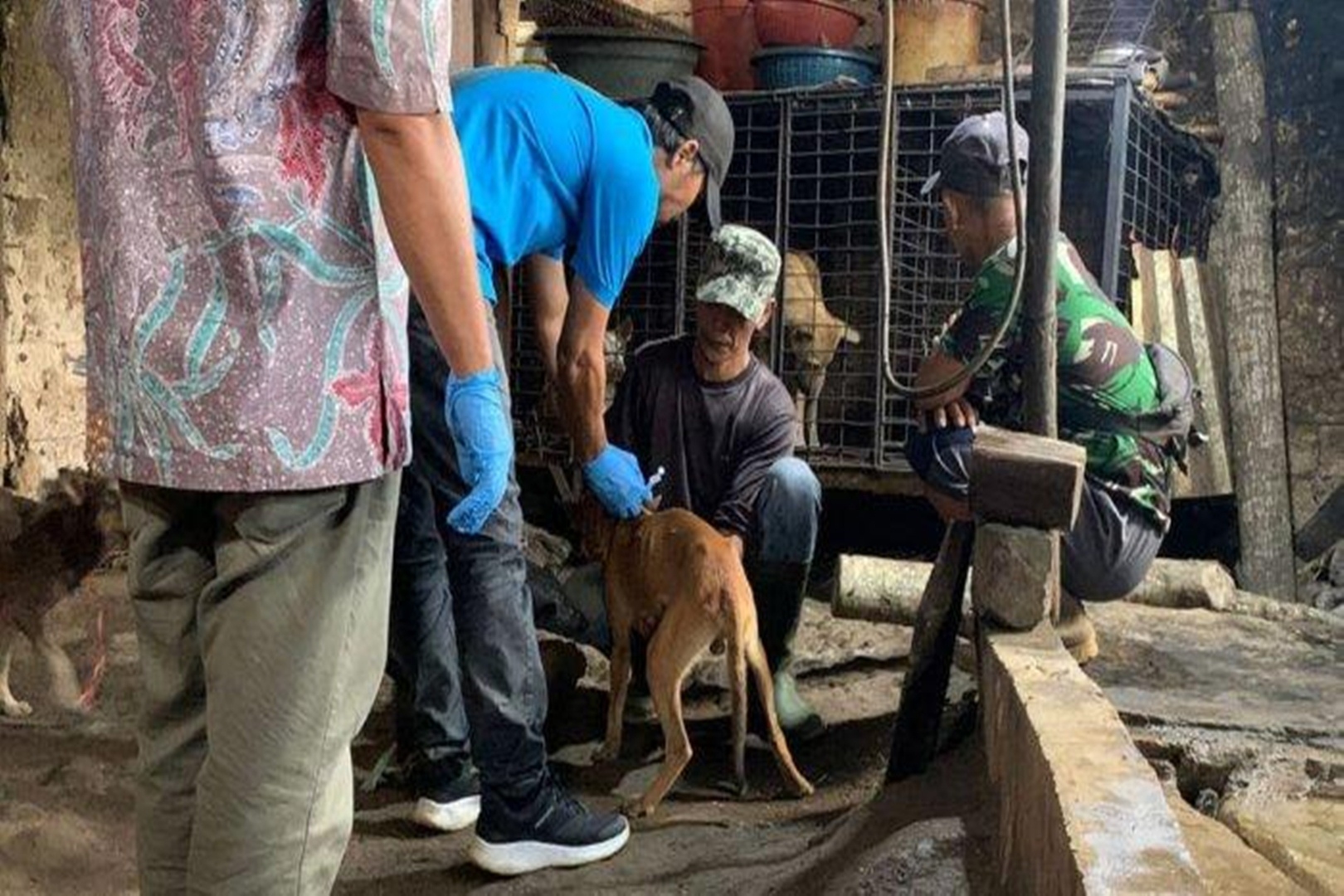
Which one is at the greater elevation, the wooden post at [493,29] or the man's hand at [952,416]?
the wooden post at [493,29]

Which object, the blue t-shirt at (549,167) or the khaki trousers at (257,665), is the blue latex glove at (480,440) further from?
the blue t-shirt at (549,167)

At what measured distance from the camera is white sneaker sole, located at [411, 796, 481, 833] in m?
2.84

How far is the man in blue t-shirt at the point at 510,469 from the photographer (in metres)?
2.50

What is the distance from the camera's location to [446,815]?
9.34 ft

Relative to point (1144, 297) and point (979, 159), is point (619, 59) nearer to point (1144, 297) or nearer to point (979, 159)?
point (1144, 297)

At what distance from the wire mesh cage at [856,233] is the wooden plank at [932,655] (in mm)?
2489

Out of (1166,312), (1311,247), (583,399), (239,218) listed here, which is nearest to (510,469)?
(583,399)

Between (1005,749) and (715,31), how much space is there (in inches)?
182

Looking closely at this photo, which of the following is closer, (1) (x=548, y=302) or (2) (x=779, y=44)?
(1) (x=548, y=302)

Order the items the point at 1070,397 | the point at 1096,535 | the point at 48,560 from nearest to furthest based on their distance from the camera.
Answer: the point at 1096,535
the point at 1070,397
the point at 48,560

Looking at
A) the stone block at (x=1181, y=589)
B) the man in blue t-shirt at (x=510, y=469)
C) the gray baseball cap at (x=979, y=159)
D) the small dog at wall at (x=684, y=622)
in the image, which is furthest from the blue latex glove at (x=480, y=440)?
the stone block at (x=1181, y=589)

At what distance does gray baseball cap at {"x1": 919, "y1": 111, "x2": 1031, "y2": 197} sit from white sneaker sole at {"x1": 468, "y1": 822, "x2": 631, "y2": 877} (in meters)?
1.75

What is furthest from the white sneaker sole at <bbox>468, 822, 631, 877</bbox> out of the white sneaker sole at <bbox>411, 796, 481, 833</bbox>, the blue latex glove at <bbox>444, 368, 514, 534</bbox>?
the blue latex glove at <bbox>444, 368, 514, 534</bbox>

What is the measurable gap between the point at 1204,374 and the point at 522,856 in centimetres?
427
